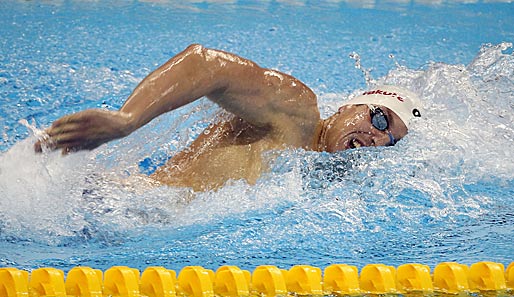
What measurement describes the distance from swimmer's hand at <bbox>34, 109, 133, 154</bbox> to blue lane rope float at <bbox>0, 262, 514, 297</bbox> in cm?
34

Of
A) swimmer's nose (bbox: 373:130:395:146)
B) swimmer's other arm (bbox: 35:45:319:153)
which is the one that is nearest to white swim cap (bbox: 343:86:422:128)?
swimmer's nose (bbox: 373:130:395:146)

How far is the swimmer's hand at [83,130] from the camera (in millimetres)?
2043

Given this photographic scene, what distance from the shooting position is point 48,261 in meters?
2.37

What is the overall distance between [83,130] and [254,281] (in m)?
0.63

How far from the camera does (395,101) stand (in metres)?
2.98

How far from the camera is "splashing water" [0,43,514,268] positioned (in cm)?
251

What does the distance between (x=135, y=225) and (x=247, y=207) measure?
1.38ft

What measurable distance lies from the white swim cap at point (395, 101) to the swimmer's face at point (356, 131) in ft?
0.23

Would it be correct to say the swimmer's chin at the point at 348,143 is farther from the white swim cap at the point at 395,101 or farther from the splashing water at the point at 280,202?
the white swim cap at the point at 395,101

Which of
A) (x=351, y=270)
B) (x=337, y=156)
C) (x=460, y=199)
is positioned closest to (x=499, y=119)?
(x=460, y=199)

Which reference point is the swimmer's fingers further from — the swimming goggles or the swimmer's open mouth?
the swimming goggles

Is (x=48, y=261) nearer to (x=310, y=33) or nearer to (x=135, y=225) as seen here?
(x=135, y=225)

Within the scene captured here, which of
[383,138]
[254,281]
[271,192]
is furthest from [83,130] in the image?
[383,138]

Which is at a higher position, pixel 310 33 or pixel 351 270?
pixel 310 33
